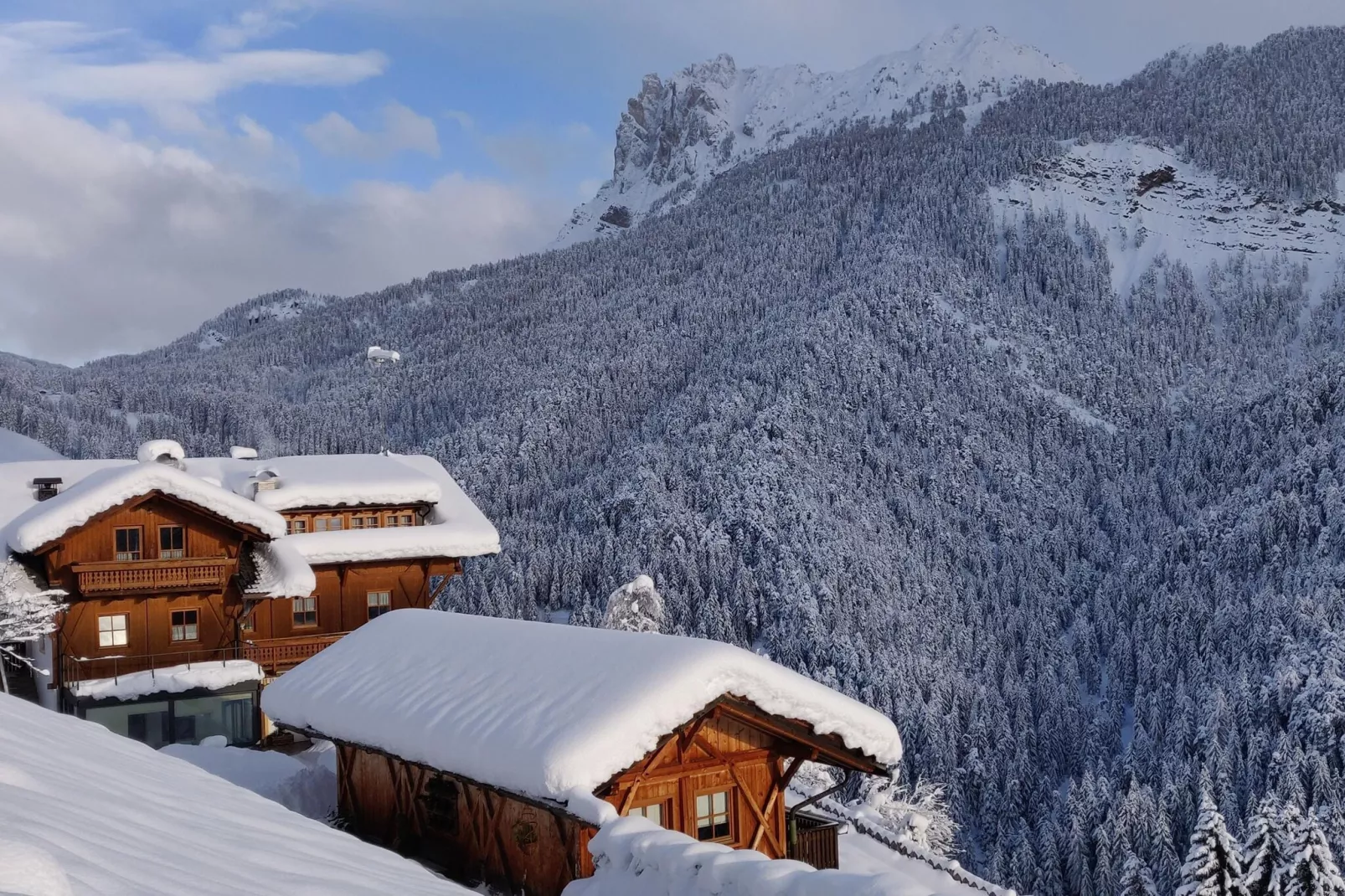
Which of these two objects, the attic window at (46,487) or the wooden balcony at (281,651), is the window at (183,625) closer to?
the wooden balcony at (281,651)

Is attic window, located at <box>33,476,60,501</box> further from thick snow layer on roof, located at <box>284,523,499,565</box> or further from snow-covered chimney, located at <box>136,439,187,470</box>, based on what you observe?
thick snow layer on roof, located at <box>284,523,499,565</box>

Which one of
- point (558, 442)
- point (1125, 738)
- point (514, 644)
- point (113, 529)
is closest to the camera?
point (514, 644)

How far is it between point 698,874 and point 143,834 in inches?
163

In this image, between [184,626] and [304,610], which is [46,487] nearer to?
[184,626]

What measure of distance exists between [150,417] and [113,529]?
162m

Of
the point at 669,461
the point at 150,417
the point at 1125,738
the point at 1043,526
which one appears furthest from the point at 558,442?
the point at 1125,738

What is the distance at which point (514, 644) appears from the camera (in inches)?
700

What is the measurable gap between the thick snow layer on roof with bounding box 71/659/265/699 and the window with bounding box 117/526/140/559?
3.02 meters

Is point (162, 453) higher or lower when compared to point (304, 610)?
higher

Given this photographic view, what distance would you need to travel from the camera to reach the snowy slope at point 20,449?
456 feet

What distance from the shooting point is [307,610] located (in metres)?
34.8

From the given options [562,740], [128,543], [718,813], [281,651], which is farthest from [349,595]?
[562,740]

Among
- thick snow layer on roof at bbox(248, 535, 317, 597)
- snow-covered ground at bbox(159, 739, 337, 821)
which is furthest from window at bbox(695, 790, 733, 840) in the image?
thick snow layer on roof at bbox(248, 535, 317, 597)

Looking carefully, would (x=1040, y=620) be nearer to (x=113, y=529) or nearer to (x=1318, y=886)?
(x=1318, y=886)
